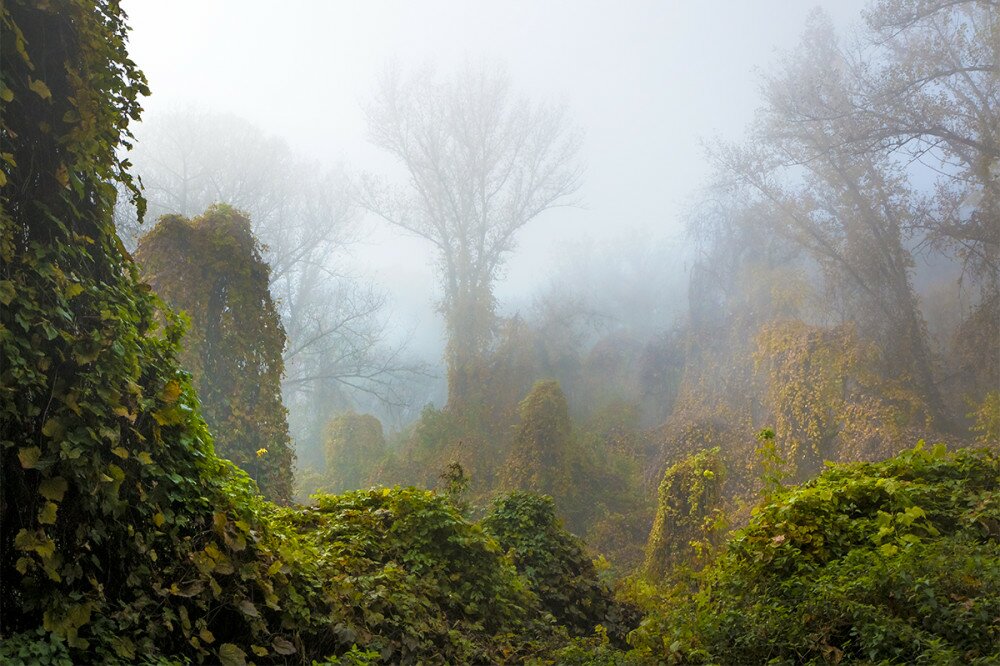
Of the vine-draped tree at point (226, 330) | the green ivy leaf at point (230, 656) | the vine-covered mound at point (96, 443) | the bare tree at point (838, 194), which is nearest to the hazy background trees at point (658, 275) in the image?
the bare tree at point (838, 194)

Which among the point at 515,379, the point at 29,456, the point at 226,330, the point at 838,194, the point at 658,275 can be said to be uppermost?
the point at 658,275

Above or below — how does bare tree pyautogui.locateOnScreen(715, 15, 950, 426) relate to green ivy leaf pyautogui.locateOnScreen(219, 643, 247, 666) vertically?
above

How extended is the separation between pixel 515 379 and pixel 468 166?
6.88m

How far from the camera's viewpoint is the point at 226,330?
838 cm

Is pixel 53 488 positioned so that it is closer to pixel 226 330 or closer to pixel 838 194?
pixel 226 330

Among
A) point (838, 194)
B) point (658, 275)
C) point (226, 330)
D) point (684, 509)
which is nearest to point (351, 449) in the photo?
point (658, 275)

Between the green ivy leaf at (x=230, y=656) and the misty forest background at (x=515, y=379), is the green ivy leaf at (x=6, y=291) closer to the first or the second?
the misty forest background at (x=515, y=379)

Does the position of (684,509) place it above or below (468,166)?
below

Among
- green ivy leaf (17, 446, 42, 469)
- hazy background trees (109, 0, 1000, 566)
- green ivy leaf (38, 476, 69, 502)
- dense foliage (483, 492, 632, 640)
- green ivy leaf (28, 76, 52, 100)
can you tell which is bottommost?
dense foliage (483, 492, 632, 640)

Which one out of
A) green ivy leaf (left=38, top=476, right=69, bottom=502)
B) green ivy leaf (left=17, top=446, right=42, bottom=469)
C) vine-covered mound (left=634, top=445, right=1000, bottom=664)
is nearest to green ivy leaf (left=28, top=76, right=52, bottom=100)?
green ivy leaf (left=17, top=446, right=42, bottom=469)

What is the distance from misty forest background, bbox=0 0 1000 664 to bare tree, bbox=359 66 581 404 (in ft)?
0.33

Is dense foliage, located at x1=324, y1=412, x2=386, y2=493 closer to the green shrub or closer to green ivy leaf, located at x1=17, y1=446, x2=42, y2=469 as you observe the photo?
the green shrub

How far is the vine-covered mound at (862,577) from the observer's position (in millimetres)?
2758

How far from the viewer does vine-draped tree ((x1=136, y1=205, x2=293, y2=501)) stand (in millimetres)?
8234
